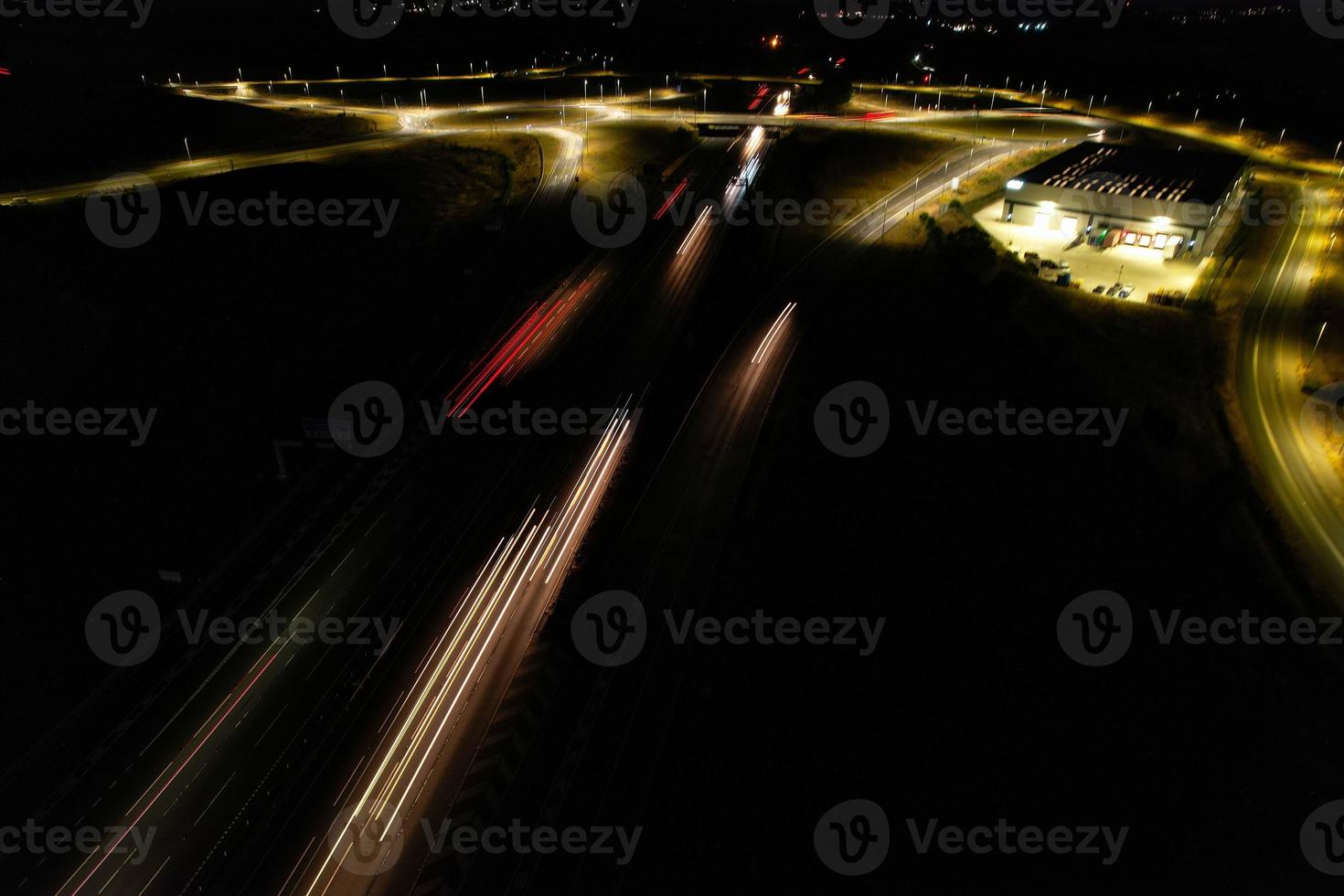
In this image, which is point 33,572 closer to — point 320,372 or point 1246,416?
point 320,372

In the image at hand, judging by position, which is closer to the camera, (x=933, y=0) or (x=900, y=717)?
(x=900, y=717)

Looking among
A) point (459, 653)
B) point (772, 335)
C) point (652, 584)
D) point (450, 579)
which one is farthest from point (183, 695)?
point (772, 335)

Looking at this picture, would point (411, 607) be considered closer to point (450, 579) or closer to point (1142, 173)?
point (450, 579)

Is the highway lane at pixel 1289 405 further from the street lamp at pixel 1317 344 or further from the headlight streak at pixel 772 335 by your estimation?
the headlight streak at pixel 772 335

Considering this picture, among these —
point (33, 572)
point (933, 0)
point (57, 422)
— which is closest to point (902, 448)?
point (33, 572)

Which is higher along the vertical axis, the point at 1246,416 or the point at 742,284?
the point at 742,284

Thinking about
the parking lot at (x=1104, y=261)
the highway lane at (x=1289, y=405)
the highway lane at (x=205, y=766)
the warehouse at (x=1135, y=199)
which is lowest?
the highway lane at (x=205, y=766)

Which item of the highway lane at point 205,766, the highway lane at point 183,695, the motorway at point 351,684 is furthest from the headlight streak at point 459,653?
the highway lane at point 183,695
